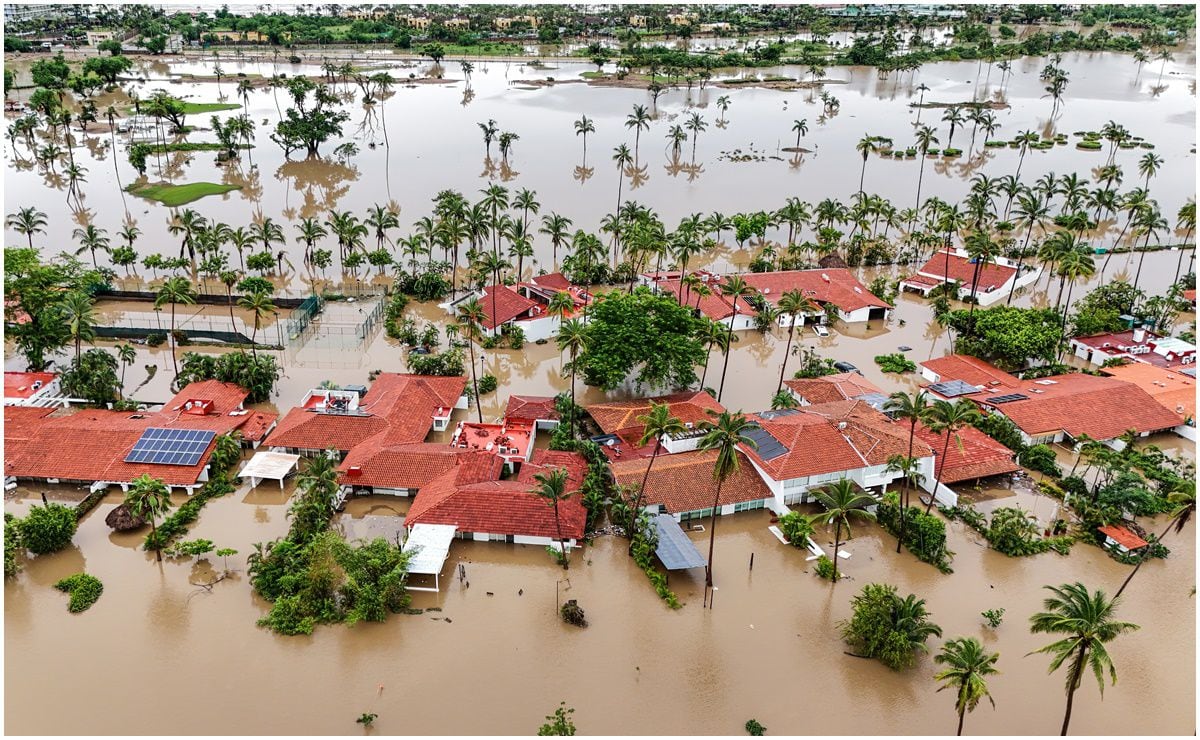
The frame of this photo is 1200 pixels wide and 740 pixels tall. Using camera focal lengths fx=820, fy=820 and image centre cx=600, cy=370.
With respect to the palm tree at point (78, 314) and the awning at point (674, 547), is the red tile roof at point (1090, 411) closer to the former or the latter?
the awning at point (674, 547)

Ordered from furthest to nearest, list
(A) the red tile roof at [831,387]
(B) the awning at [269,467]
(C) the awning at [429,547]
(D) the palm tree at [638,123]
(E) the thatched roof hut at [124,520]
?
(D) the palm tree at [638,123], (A) the red tile roof at [831,387], (B) the awning at [269,467], (E) the thatched roof hut at [124,520], (C) the awning at [429,547]

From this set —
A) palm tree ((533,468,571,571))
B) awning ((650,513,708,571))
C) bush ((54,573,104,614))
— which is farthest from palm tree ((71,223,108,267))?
awning ((650,513,708,571))

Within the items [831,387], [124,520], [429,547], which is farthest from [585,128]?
[124,520]

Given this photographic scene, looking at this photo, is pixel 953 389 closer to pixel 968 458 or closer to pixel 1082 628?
pixel 968 458

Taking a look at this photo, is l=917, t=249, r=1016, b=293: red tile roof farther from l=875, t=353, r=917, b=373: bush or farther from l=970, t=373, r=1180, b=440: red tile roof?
l=970, t=373, r=1180, b=440: red tile roof

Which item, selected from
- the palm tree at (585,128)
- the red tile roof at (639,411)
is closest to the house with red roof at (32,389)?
the red tile roof at (639,411)

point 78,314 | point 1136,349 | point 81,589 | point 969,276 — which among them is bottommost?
point 81,589
